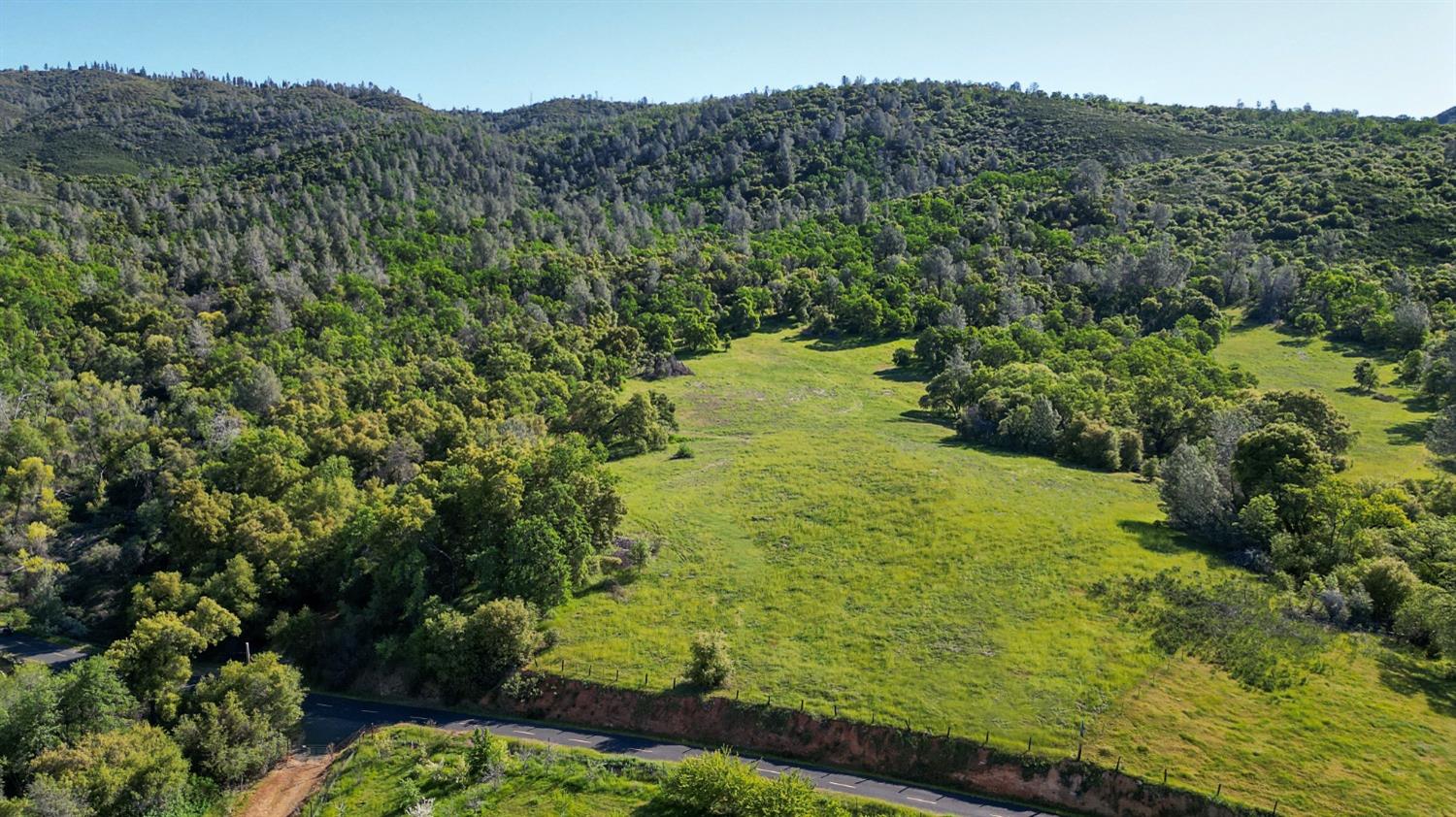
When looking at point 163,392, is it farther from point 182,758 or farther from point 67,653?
point 182,758

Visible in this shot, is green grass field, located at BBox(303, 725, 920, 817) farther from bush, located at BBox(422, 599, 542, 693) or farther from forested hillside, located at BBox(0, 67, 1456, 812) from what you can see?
forested hillside, located at BBox(0, 67, 1456, 812)

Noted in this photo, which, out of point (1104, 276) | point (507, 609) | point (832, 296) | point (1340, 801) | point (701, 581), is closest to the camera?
point (1340, 801)

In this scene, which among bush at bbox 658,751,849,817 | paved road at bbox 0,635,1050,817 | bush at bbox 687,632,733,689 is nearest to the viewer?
bush at bbox 658,751,849,817

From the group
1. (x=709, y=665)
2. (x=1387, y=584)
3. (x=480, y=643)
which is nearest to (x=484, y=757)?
(x=480, y=643)

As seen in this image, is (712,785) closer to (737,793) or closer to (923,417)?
(737,793)

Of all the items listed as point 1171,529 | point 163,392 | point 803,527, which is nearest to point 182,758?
point 803,527

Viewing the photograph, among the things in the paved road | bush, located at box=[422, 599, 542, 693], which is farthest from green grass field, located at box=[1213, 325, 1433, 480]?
bush, located at box=[422, 599, 542, 693]
